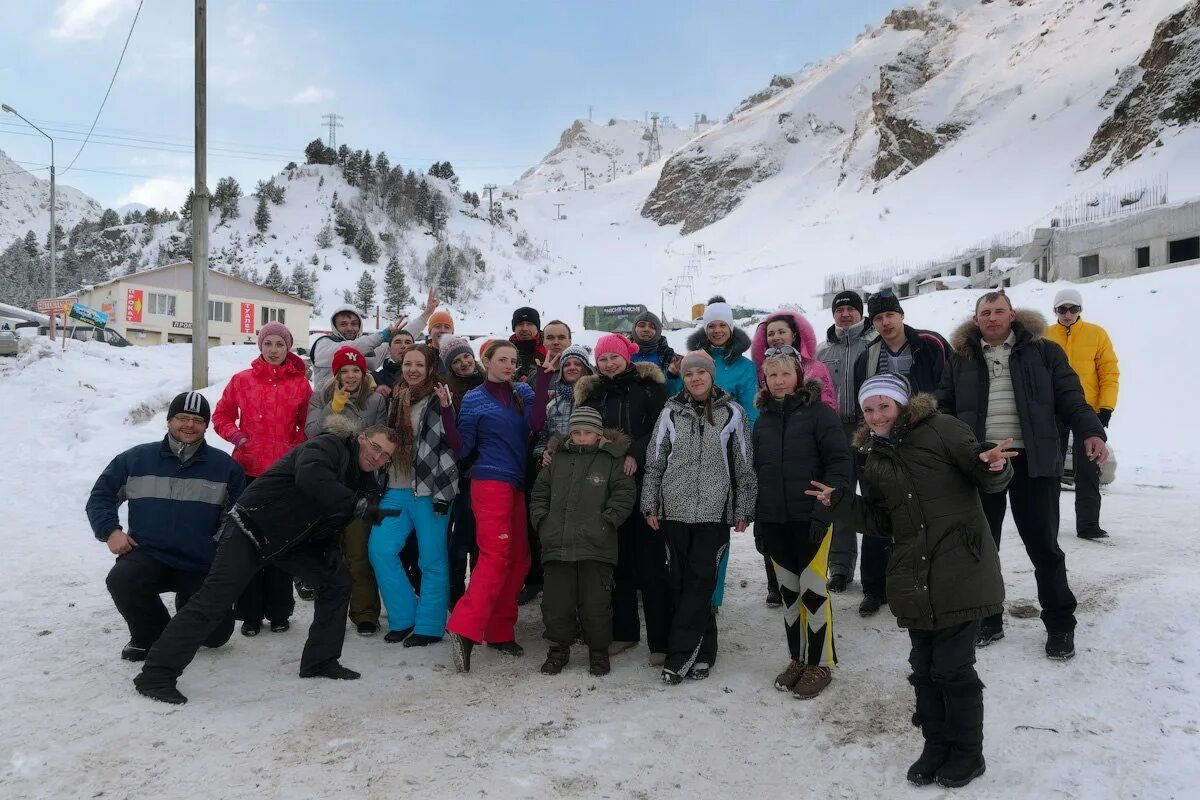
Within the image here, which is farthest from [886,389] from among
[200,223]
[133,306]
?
[133,306]

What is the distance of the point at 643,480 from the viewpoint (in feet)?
13.3

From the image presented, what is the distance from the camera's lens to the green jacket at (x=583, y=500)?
3.91m

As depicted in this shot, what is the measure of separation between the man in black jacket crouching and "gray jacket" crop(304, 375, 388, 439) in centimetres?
76

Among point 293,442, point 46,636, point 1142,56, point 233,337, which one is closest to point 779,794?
point 293,442

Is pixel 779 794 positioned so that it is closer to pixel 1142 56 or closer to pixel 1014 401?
pixel 1014 401

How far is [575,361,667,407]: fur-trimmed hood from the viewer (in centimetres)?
416

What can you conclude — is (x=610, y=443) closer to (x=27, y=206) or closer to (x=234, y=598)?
(x=234, y=598)

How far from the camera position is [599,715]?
339cm

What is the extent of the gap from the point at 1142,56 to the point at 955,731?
5315cm

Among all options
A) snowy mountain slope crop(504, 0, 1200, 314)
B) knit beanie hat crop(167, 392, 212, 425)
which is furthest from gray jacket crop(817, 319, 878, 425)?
snowy mountain slope crop(504, 0, 1200, 314)

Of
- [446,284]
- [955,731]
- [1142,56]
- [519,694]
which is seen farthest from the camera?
[446,284]

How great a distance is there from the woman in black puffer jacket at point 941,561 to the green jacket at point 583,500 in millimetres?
1451

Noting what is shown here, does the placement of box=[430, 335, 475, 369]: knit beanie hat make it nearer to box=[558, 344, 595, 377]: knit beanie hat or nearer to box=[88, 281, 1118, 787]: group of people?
box=[88, 281, 1118, 787]: group of people

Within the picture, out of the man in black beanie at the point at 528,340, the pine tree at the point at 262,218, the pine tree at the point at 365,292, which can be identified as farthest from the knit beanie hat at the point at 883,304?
the pine tree at the point at 262,218
